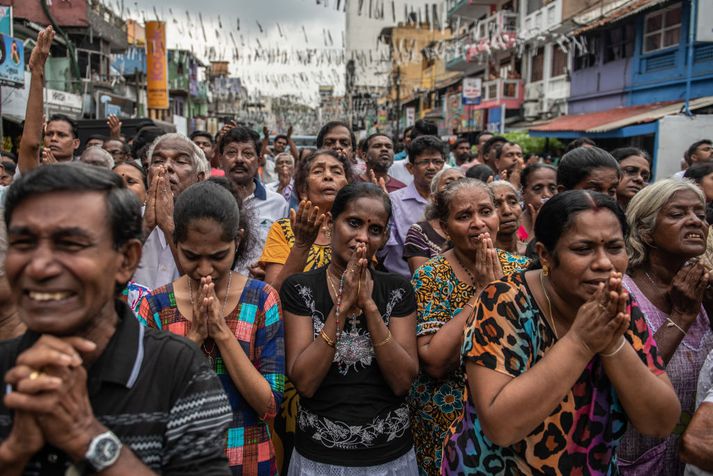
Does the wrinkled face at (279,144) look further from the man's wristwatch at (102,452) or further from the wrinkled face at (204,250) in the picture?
the man's wristwatch at (102,452)

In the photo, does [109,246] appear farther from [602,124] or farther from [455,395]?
[602,124]

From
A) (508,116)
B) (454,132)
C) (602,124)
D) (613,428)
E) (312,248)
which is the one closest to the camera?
(613,428)

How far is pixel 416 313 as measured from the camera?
297cm

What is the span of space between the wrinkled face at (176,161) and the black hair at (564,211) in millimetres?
2672

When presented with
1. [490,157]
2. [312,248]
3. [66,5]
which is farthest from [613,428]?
[66,5]

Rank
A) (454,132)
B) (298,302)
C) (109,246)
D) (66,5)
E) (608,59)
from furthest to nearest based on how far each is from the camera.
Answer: (454,132) < (66,5) < (608,59) < (298,302) < (109,246)

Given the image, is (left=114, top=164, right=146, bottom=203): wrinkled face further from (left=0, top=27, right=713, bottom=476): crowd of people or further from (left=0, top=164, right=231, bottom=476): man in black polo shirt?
(left=0, top=164, right=231, bottom=476): man in black polo shirt

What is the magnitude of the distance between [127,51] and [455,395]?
1146 inches

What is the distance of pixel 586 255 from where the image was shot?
220 centimetres

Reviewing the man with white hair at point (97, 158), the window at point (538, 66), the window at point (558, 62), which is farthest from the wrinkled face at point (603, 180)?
the window at point (538, 66)

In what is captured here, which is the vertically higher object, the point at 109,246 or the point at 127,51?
the point at 127,51

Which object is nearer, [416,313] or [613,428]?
[613,428]

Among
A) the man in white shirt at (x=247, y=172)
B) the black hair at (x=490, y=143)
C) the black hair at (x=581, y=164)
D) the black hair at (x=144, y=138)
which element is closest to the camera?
the black hair at (x=581, y=164)

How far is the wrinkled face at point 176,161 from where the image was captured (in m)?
4.21
